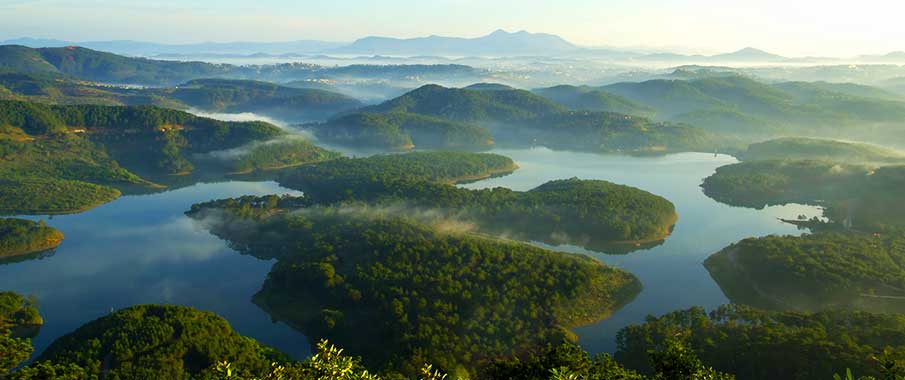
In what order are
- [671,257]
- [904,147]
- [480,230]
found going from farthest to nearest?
[904,147]
[480,230]
[671,257]

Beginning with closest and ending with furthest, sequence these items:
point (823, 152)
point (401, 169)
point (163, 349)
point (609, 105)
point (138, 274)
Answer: point (163, 349) → point (138, 274) → point (401, 169) → point (823, 152) → point (609, 105)

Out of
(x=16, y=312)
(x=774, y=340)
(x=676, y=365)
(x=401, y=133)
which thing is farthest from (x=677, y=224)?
(x=401, y=133)

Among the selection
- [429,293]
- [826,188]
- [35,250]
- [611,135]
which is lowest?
[35,250]

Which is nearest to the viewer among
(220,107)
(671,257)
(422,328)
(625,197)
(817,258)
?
(422,328)

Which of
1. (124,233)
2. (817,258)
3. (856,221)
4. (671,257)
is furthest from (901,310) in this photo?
(124,233)

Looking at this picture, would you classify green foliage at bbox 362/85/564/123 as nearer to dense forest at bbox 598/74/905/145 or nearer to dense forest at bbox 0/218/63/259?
dense forest at bbox 598/74/905/145

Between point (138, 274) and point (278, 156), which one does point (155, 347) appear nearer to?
point (138, 274)

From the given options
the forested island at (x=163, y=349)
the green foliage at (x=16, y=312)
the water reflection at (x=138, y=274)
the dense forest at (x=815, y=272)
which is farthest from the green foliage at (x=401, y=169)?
the dense forest at (x=815, y=272)

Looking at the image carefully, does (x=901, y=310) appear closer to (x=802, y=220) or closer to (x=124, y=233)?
(x=802, y=220)
